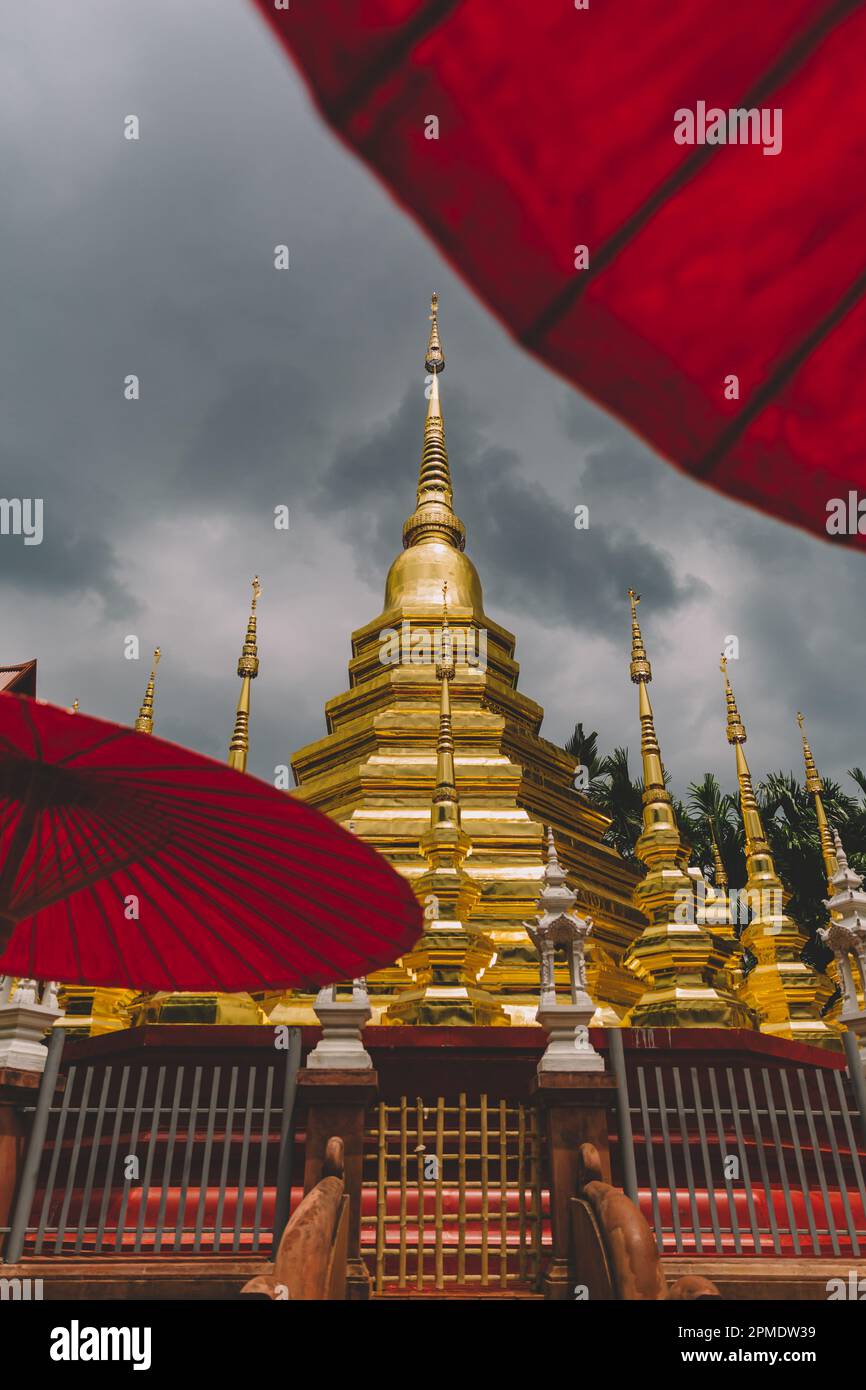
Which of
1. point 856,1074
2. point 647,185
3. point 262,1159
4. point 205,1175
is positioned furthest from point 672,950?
point 647,185

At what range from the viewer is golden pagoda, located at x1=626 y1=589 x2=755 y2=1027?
9.83m

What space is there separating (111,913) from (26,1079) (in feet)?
10.6

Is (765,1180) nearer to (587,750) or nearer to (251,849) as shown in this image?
(251,849)

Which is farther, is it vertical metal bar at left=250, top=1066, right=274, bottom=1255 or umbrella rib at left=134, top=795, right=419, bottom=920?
vertical metal bar at left=250, top=1066, right=274, bottom=1255

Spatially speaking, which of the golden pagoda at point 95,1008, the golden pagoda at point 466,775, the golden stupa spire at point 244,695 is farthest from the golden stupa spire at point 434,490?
the golden pagoda at point 95,1008

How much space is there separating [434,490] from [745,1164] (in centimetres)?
1690

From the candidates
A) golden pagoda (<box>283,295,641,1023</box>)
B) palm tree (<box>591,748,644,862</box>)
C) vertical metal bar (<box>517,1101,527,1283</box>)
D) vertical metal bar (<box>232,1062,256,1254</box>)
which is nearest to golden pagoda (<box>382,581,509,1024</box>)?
golden pagoda (<box>283,295,641,1023</box>)

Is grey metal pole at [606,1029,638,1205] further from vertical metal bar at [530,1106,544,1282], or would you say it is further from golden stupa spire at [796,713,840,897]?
golden stupa spire at [796,713,840,897]

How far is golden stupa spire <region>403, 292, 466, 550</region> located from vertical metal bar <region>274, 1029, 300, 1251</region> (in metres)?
14.5

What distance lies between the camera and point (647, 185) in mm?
1343

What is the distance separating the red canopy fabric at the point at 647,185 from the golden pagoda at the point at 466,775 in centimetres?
932

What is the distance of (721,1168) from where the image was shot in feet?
24.3

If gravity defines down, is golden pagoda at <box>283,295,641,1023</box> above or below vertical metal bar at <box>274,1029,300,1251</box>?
above
